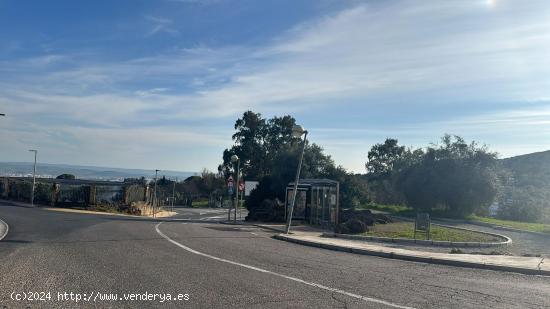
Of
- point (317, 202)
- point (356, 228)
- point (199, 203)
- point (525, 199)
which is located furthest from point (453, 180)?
point (199, 203)

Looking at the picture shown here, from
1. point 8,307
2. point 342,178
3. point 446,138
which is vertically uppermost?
point 446,138

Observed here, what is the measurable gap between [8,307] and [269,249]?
28.1 ft

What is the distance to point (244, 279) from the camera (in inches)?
369

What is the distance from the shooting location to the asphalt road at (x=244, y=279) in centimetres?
779

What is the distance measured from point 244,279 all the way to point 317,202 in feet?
63.4

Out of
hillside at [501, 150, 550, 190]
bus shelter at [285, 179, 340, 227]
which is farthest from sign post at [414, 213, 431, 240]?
hillside at [501, 150, 550, 190]

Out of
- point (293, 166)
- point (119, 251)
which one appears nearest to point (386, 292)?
point (119, 251)

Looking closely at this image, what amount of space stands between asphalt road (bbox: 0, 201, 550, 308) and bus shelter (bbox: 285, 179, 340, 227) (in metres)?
12.2

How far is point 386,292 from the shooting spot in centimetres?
863

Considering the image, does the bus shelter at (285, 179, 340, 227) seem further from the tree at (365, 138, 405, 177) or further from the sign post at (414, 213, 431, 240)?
the tree at (365, 138, 405, 177)

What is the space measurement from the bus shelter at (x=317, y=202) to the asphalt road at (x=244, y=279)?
1217cm

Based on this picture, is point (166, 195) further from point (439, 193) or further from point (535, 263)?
point (535, 263)

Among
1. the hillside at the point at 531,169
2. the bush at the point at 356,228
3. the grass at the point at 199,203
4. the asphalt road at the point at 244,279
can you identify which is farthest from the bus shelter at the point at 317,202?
the grass at the point at 199,203

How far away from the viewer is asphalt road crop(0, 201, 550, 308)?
7.79 metres
